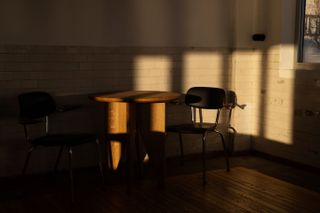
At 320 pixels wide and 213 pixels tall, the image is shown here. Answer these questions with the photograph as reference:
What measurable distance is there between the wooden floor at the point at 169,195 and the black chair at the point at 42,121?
0.20m

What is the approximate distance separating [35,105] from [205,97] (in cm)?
168

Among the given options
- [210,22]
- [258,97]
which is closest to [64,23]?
[210,22]

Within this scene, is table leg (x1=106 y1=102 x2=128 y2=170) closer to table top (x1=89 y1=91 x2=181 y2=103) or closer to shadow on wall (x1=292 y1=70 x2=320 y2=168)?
table top (x1=89 y1=91 x2=181 y2=103)

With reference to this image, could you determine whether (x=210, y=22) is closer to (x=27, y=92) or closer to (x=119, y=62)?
(x=119, y=62)

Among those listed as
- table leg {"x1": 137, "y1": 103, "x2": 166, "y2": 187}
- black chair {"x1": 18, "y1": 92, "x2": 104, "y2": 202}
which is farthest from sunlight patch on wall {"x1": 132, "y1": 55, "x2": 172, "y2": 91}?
black chair {"x1": 18, "y1": 92, "x2": 104, "y2": 202}

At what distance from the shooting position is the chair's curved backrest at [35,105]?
12.4ft

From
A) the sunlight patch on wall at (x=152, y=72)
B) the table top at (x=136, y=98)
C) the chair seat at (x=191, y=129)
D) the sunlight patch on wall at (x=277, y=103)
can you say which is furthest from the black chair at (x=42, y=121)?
the sunlight patch on wall at (x=277, y=103)

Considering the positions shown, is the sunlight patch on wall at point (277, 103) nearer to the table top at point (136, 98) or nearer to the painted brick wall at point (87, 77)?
→ the painted brick wall at point (87, 77)

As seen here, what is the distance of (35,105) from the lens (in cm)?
388

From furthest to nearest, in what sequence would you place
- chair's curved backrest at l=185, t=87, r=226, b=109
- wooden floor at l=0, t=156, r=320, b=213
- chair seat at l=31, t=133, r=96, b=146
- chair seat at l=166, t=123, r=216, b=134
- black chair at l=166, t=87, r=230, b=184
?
chair's curved backrest at l=185, t=87, r=226, b=109, black chair at l=166, t=87, r=230, b=184, chair seat at l=166, t=123, r=216, b=134, chair seat at l=31, t=133, r=96, b=146, wooden floor at l=0, t=156, r=320, b=213

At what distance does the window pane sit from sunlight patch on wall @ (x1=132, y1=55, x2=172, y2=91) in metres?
1.48

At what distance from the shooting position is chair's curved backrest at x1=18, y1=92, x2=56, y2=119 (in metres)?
3.78

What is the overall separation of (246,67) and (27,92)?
2.51 metres

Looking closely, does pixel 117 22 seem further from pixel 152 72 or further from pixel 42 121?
pixel 42 121
